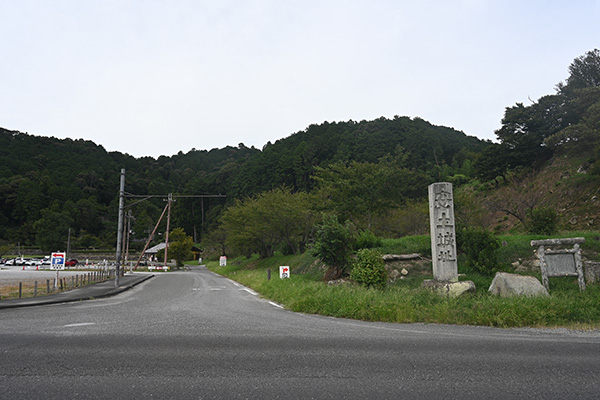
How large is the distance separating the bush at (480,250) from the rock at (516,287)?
3.37 metres

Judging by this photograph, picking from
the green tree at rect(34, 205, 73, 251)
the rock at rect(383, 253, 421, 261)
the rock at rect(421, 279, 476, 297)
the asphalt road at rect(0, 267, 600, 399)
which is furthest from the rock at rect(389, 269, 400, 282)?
the green tree at rect(34, 205, 73, 251)

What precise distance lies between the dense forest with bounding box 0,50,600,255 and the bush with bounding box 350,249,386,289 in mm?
6884

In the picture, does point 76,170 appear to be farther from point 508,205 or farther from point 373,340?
point 373,340

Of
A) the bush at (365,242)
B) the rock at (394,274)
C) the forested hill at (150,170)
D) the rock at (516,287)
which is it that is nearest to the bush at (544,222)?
the bush at (365,242)

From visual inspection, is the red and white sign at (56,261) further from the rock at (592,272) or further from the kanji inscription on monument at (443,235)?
the rock at (592,272)

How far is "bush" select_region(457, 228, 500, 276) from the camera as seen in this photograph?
15234 millimetres

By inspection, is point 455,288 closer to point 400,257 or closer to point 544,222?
point 400,257

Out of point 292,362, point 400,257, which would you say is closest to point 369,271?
point 400,257

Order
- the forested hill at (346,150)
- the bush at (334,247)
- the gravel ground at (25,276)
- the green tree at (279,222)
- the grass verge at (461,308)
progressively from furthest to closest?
1. the forested hill at (346,150)
2. the green tree at (279,222)
3. the gravel ground at (25,276)
4. the bush at (334,247)
5. the grass verge at (461,308)

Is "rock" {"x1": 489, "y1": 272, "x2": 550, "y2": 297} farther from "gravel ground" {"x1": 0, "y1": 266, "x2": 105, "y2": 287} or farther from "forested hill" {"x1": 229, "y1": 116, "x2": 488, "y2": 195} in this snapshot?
"forested hill" {"x1": 229, "y1": 116, "x2": 488, "y2": 195}

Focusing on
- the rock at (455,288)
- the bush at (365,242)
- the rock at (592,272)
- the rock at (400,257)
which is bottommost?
the rock at (455,288)

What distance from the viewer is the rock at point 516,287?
37.0 feet

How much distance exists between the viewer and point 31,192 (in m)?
92.6

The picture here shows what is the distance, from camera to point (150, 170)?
12112 cm
